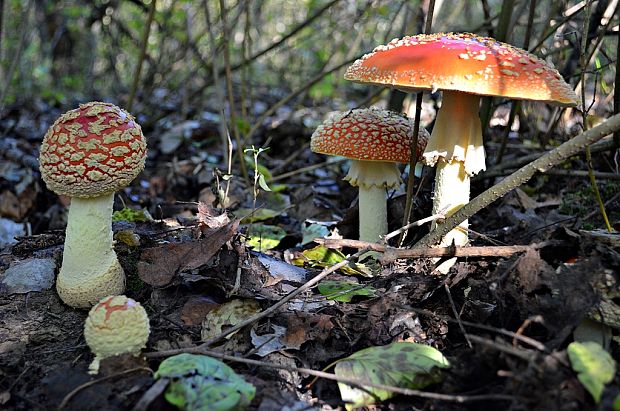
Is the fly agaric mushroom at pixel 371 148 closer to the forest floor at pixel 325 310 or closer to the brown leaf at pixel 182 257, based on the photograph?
the forest floor at pixel 325 310

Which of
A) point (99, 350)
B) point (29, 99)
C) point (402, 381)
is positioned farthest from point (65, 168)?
point (29, 99)

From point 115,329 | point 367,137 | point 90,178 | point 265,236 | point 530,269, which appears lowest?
point 265,236

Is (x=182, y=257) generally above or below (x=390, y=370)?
above

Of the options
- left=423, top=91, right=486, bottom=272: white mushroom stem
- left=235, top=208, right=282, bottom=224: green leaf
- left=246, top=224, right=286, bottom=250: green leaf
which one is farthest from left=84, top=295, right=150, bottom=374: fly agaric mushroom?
left=235, top=208, right=282, bottom=224: green leaf

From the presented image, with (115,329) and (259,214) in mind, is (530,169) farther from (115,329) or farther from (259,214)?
(259,214)

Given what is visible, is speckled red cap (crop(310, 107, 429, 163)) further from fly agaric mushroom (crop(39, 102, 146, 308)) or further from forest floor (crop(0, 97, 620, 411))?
fly agaric mushroom (crop(39, 102, 146, 308))

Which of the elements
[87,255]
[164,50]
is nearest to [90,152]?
[87,255]
